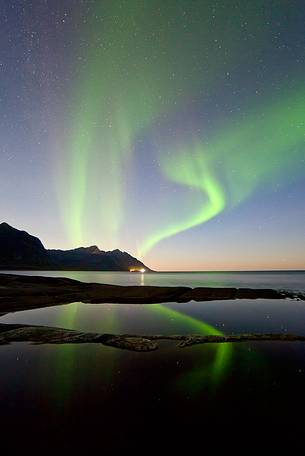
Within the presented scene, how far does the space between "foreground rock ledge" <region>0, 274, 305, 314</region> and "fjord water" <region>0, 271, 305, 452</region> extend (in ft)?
80.0

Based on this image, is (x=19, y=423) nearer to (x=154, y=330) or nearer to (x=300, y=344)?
(x=154, y=330)

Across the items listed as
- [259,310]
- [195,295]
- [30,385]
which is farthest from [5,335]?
[195,295]

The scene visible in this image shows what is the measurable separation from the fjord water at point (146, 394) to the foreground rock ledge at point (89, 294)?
24391 millimetres

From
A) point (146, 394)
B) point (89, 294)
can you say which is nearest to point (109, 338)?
point (146, 394)

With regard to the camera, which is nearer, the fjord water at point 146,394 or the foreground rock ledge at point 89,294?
the fjord water at point 146,394

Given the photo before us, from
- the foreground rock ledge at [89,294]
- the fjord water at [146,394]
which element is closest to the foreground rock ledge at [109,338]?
the fjord water at [146,394]

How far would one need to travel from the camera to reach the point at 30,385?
488 inches

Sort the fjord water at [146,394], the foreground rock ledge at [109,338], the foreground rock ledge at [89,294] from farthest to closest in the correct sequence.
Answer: the foreground rock ledge at [89,294], the foreground rock ledge at [109,338], the fjord water at [146,394]

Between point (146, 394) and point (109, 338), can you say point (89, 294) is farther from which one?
point (146, 394)

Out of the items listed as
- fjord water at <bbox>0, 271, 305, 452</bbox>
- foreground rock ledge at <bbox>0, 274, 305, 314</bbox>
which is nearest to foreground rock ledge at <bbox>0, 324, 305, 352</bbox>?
fjord water at <bbox>0, 271, 305, 452</bbox>

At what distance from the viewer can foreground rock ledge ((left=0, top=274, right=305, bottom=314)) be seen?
40750 millimetres

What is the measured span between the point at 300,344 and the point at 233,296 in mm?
34938

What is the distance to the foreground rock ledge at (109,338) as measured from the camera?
19.4 meters

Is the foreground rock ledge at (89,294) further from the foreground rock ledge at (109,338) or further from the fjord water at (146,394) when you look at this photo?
the fjord water at (146,394)
